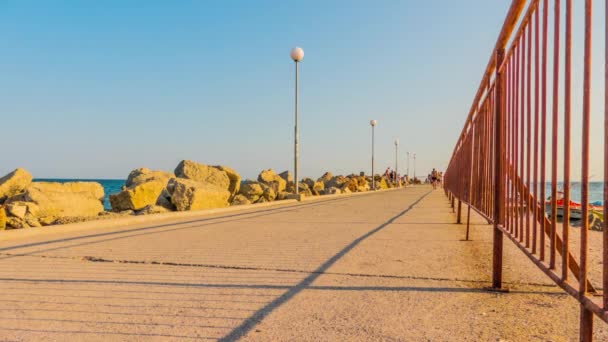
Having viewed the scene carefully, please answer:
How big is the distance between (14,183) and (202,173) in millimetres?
8515

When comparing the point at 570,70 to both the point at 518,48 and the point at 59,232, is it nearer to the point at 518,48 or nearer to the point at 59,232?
the point at 518,48

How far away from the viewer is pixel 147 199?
1641 cm

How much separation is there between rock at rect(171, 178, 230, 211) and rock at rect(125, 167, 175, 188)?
5.42 meters

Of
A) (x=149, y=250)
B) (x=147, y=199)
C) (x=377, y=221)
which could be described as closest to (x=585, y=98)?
(x=149, y=250)

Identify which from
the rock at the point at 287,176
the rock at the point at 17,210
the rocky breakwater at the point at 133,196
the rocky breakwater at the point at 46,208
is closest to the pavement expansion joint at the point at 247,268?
the rocky breakwater at the point at 133,196

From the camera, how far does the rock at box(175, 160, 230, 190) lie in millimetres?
17641

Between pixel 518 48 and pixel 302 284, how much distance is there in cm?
213

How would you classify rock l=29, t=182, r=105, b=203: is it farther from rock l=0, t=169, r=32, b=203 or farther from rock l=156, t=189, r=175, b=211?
rock l=156, t=189, r=175, b=211

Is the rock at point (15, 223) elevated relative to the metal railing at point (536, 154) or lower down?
lower down

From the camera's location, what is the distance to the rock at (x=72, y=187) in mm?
16922

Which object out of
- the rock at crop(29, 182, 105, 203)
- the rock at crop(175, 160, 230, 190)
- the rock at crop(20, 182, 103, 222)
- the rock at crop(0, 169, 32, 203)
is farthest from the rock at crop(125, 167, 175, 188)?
the rock at crop(0, 169, 32, 203)

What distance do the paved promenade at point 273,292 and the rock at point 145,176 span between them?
13.1 meters

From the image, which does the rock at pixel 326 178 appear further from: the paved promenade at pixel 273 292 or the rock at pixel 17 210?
the paved promenade at pixel 273 292

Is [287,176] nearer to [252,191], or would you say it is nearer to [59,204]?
[252,191]
